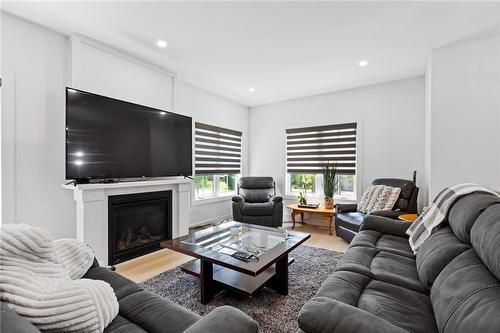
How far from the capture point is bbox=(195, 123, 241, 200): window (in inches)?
166

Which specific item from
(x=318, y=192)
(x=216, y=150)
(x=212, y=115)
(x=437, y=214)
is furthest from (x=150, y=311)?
(x=318, y=192)

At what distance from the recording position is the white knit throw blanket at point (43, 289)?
0.71m

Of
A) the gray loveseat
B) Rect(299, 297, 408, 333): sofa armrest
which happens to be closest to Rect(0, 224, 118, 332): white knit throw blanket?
the gray loveseat

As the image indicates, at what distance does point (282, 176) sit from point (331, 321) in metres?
4.09

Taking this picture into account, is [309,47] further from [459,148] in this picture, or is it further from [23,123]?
[23,123]

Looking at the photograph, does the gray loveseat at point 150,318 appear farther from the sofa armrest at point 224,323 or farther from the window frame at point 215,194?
the window frame at point 215,194

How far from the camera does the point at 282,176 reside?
16.1 feet

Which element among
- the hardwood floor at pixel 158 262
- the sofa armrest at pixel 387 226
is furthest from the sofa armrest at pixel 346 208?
the sofa armrest at pixel 387 226

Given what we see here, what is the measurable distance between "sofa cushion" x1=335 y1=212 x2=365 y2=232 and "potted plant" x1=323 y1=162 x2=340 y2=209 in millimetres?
620

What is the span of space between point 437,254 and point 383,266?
324mm

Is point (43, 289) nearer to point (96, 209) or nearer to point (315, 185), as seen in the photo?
point (96, 209)

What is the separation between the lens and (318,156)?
447cm

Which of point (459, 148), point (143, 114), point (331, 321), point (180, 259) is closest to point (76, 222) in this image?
point (180, 259)

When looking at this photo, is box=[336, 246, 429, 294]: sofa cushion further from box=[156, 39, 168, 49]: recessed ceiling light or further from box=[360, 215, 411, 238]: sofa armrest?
box=[156, 39, 168, 49]: recessed ceiling light
